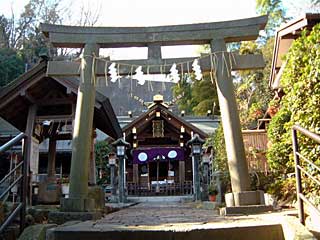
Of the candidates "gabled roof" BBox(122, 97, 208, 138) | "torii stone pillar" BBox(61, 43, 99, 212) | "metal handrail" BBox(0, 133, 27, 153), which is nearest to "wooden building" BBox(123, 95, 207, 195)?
"gabled roof" BBox(122, 97, 208, 138)

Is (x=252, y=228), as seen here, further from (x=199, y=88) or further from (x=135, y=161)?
(x=199, y=88)

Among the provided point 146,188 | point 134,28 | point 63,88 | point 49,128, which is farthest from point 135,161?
point 134,28

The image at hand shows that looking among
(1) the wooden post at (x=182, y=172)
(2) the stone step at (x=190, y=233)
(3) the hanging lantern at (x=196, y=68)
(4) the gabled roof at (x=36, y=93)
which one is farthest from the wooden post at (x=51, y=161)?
(1) the wooden post at (x=182, y=172)

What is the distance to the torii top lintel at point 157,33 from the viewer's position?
668 cm

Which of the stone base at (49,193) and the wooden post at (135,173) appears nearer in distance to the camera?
the stone base at (49,193)

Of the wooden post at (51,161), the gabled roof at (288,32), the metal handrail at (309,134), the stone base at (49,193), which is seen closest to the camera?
the metal handrail at (309,134)

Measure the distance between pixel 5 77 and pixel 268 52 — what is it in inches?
759

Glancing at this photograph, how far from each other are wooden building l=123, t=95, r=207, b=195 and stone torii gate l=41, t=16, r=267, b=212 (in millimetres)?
13425

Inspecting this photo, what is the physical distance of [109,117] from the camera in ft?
38.2

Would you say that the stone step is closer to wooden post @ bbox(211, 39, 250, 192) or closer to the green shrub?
the green shrub

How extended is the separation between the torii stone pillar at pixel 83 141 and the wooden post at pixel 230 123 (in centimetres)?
236

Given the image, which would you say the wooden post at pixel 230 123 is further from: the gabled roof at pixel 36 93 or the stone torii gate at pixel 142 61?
the gabled roof at pixel 36 93

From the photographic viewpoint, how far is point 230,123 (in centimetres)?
619

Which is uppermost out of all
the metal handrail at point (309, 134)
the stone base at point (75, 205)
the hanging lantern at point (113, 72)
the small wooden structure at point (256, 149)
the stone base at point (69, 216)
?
the hanging lantern at point (113, 72)
